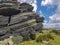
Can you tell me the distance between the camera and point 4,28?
82312mm

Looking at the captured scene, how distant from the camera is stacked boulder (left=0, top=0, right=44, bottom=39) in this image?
272 ft

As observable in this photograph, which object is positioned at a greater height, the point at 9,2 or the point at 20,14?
the point at 9,2

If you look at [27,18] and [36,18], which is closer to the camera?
[27,18]

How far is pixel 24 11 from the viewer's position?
312ft

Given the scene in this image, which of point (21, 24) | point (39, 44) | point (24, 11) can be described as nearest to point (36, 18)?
point (24, 11)

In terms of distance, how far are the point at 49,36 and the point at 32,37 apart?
8.60m

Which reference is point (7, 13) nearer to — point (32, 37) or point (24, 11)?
point (24, 11)

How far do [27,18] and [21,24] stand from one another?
6566 mm

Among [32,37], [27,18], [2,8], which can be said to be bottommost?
[32,37]

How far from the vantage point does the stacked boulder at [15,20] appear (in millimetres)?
82875

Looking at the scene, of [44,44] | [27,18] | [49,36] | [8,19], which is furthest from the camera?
[27,18]

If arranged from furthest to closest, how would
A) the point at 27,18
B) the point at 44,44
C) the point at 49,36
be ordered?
1. the point at 27,18
2. the point at 49,36
3. the point at 44,44

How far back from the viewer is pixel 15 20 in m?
87.5

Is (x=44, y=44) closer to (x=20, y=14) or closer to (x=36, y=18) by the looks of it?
(x=20, y=14)
